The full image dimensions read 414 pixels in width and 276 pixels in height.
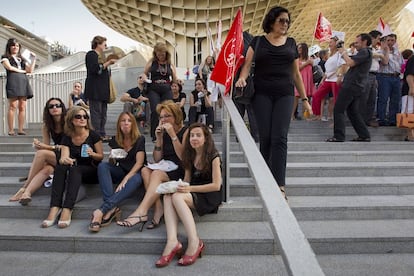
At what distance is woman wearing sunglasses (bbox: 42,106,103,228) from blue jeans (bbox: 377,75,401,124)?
5258 millimetres

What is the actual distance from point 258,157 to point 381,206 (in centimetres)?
187

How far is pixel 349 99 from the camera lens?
5723mm

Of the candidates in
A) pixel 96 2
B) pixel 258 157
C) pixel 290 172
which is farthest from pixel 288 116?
pixel 96 2

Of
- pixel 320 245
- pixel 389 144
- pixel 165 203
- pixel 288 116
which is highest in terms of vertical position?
pixel 288 116

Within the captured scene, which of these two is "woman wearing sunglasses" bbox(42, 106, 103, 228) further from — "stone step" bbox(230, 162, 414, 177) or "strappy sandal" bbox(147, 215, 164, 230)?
"stone step" bbox(230, 162, 414, 177)

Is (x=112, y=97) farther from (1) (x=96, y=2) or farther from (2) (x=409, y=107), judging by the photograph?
(1) (x=96, y=2)

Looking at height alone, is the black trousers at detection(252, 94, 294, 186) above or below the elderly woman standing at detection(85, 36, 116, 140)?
below

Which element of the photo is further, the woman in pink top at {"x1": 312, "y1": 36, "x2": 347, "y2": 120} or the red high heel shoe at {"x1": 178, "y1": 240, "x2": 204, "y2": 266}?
the woman in pink top at {"x1": 312, "y1": 36, "x2": 347, "y2": 120}

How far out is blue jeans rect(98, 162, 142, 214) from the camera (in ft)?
11.4

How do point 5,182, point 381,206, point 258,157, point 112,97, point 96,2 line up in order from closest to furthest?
point 258,157 < point 381,206 < point 5,182 < point 112,97 < point 96,2

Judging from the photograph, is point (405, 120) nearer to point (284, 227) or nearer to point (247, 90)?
point (247, 90)

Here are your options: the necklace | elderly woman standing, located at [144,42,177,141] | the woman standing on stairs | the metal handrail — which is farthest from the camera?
the metal handrail

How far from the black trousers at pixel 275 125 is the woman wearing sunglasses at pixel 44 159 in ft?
7.26

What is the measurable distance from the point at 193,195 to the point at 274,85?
1383mm
